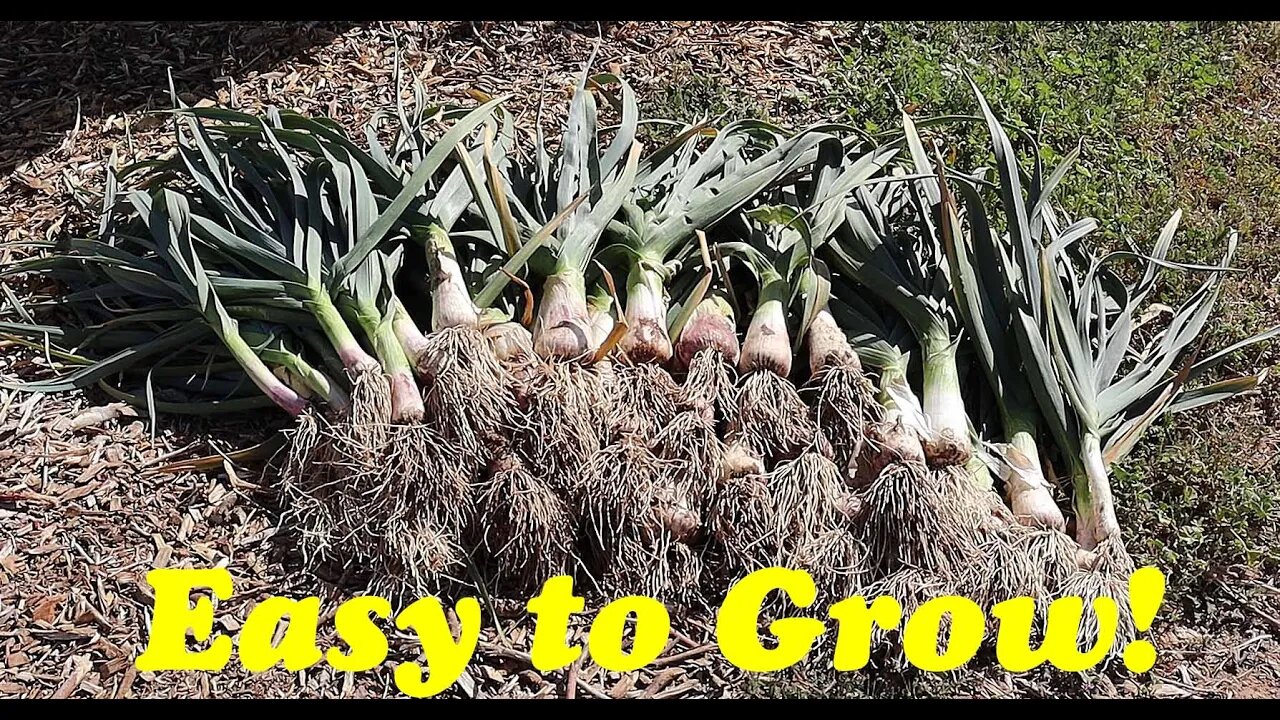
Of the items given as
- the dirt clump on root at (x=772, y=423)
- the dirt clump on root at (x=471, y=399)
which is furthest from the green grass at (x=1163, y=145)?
the dirt clump on root at (x=471, y=399)

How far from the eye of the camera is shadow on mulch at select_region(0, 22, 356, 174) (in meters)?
3.94

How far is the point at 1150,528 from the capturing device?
2895 mm

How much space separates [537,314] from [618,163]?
627 millimetres

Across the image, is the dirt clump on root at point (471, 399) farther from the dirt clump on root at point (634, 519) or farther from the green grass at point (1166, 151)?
the green grass at point (1166, 151)

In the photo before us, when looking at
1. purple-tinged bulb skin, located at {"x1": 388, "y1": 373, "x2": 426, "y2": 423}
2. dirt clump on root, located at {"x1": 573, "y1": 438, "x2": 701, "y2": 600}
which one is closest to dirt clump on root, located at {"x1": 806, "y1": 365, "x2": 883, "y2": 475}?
dirt clump on root, located at {"x1": 573, "y1": 438, "x2": 701, "y2": 600}

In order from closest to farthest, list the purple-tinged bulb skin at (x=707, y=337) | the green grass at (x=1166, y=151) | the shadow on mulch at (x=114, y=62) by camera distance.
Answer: the purple-tinged bulb skin at (x=707, y=337), the green grass at (x=1166, y=151), the shadow on mulch at (x=114, y=62)

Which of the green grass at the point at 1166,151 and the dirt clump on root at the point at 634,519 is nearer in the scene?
the dirt clump on root at the point at 634,519

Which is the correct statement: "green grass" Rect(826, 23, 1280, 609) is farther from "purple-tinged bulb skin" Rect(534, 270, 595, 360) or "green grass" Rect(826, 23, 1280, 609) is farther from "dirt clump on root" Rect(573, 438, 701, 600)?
"purple-tinged bulb skin" Rect(534, 270, 595, 360)

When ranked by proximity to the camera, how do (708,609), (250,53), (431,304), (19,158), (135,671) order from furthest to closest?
(250,53)
(19,158)
(431,304)
(708,609)
(135,671)

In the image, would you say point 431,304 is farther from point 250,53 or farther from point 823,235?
point 250,53

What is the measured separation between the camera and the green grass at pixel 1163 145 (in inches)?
115

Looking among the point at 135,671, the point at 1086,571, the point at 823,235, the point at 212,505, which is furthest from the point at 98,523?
the point at 1086,571

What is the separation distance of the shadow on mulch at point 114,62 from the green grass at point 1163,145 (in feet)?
4.56

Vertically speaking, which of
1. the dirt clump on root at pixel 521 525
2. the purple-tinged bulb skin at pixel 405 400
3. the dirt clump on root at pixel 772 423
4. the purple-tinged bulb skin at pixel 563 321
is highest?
the purple-tinged bulb skin at pixel 563 321
